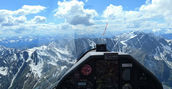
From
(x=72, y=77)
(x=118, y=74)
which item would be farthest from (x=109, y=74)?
(x=72, y=77)

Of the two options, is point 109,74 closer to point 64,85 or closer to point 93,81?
point 93,81

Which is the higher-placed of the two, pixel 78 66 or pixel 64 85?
pixel 78 66

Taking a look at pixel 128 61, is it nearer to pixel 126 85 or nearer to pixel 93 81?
pixel 126 85

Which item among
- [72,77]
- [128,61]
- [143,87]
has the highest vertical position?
[128,61]

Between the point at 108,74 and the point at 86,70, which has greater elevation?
the point at 86,70

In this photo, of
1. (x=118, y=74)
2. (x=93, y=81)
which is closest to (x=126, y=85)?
(x=118, y=74)

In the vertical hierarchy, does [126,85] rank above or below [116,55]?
below
